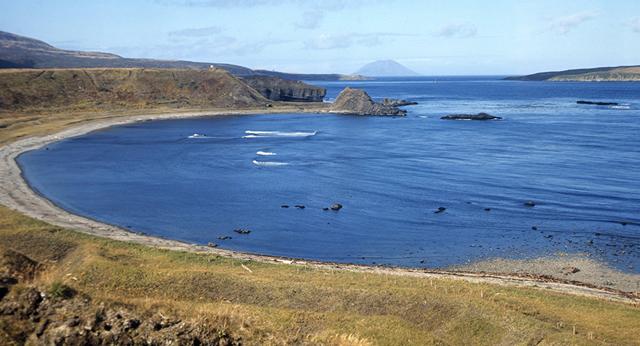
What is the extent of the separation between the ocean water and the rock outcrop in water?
42751mm

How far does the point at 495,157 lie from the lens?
89.1m

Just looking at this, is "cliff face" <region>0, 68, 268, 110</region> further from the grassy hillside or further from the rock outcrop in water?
the grassy hillside

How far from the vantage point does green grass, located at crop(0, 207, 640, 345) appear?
19.7 m

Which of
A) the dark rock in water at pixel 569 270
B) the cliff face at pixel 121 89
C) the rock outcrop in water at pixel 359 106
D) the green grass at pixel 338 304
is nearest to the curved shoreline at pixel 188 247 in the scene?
the dark rock in water at pixel 569 270

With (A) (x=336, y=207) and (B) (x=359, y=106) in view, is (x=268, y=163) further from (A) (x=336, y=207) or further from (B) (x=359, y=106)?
(B) (x=359, y=106)

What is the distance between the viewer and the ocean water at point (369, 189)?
4756cm

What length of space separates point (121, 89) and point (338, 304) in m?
144

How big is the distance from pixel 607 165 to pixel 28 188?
6892 centimetres

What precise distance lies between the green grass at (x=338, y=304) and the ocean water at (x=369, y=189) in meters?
12.5

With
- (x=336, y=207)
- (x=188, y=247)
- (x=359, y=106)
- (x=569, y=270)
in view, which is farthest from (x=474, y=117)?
(x=188, y=247)

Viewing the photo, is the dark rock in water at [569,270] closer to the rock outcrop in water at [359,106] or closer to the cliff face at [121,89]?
the cliff face at [121,89]

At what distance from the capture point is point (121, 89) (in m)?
157

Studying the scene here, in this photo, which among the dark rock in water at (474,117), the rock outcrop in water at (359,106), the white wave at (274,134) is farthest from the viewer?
the rock outcrop in water at (359,106)

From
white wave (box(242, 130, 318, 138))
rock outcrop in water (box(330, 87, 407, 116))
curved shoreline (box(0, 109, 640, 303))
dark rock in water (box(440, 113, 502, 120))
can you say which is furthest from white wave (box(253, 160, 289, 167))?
rock outcrop in water (box(330, 87, 407, 116))
